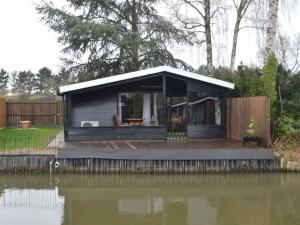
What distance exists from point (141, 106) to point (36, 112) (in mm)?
9796

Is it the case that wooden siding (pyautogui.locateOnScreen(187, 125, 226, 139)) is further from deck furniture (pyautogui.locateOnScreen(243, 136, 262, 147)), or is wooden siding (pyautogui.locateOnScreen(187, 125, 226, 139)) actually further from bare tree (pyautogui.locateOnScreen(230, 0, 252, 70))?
bare tree (pyautogui.locateOnScreen(230, 0, 252, 70))

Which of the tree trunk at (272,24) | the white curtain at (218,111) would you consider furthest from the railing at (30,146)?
the tree trunk at (272,24)

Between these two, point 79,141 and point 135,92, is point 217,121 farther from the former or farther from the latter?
point 79,141

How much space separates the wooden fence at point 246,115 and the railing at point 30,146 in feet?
22.5

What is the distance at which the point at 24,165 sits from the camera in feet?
43.3

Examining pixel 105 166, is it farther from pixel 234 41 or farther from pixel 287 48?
pixel 287 48

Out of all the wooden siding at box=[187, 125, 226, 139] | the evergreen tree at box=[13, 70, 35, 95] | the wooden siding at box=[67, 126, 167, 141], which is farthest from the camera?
the evergreen tree at box=[13, 70, 35, 95]

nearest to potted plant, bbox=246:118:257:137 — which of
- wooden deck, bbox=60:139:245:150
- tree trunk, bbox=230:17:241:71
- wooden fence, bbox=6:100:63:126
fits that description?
wooden deck, bbox=60:139:245:150

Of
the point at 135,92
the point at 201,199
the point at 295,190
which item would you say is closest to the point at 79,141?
the point at 135,92

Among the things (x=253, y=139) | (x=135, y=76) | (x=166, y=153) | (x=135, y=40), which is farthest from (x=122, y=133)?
(x=135, y=40)

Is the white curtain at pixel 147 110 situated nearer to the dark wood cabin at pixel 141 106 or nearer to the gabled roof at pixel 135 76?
the dark wood cabin at pixel 141 106

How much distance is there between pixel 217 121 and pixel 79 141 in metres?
5.70

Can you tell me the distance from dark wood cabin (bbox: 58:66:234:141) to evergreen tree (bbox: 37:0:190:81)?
497cm

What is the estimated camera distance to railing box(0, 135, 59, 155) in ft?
44.9
